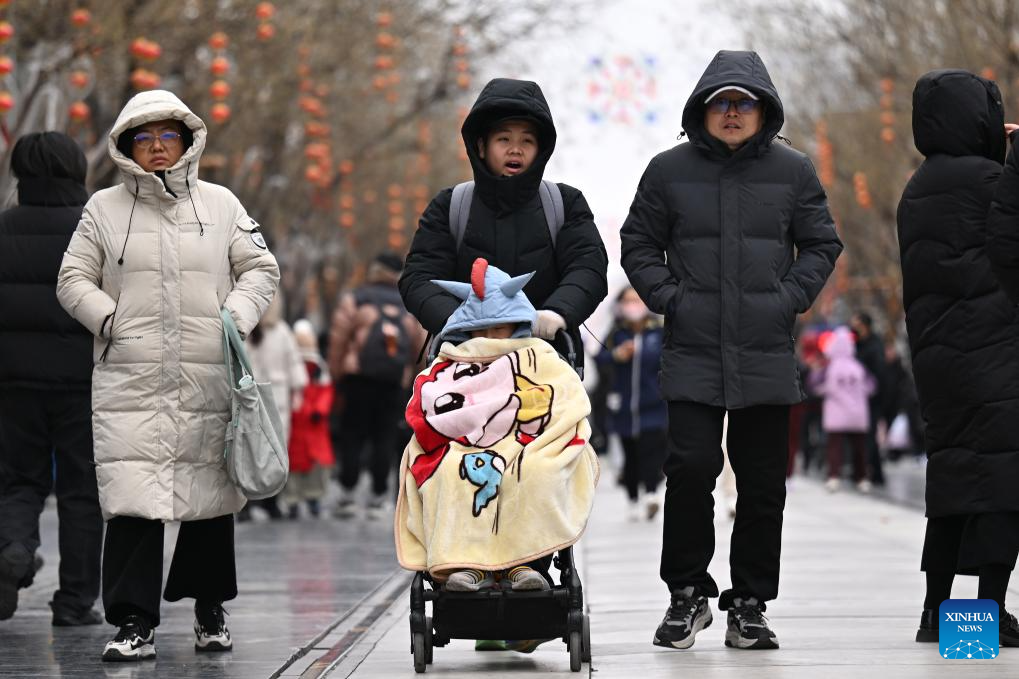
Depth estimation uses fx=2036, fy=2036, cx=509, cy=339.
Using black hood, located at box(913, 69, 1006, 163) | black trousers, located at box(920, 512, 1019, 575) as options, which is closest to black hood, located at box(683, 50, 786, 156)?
black hood, located at box(913, 69, 1006, 163)

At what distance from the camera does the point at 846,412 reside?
21.4 m

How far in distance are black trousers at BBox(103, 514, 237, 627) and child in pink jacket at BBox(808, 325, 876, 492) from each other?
13.9 meters

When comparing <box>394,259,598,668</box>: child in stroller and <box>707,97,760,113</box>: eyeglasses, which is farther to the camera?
<box>707,97,760,113</box>: eyeglasses

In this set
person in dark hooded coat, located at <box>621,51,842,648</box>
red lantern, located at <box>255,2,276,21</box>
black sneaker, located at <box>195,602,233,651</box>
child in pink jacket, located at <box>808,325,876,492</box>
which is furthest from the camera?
red lantern, located at <box>255,2,276,21</box>

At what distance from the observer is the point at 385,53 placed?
91.3ft

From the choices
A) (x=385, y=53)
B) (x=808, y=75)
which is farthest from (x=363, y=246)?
(x=385, y=53)

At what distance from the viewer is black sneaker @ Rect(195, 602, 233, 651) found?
8.03 meters

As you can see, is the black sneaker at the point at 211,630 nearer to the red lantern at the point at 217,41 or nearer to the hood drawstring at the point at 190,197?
the hood drawstring at the point at 190,197

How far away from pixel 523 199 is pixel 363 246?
142 ft

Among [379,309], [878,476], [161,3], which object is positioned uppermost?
[161,3]

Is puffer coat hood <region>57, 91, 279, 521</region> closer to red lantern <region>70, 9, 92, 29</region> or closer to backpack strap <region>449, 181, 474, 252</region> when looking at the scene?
backpack strap <region>449, 181, 474, 252</region>

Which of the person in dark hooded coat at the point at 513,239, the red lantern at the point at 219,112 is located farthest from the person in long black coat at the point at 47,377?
the red lantern at the point at 219,112

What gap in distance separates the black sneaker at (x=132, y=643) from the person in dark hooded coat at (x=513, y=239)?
5.34ft

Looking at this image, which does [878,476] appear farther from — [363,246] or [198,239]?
[363,246]
